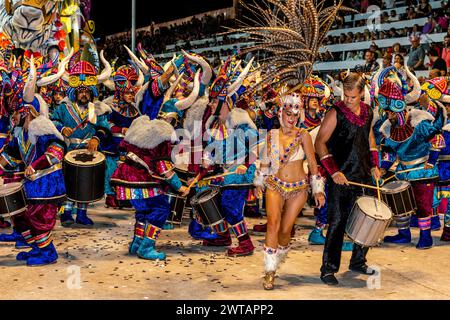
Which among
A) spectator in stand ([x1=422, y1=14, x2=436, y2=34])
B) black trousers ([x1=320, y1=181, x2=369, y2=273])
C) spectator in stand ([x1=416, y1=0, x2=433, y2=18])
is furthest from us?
spectator in stand ([x1=416, y1=0, x2=433, y2=18])

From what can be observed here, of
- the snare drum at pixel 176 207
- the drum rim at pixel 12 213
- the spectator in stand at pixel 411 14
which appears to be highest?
the spectator in stand at pixel 411 14

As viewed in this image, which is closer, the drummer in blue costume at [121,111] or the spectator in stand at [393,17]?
the drummer in blue costume at [121,111]

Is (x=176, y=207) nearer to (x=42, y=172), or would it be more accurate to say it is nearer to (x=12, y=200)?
(x=42, y=172)

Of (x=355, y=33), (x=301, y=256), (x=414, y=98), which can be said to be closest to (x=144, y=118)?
(x=301, y=256)

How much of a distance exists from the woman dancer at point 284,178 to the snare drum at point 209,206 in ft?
3.52

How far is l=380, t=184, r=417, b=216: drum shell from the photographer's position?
619 centimetres

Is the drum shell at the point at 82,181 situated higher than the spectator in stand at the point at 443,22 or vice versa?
the spectator in stand at the point at 443,22

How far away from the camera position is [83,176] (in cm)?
629

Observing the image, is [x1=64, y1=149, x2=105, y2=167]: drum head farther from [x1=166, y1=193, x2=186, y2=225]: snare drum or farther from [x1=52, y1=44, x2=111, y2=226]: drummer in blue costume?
[x1=166, y1=193, x2=186, y2=225]: snare drum

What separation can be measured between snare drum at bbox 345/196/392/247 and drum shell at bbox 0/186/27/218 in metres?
2.96

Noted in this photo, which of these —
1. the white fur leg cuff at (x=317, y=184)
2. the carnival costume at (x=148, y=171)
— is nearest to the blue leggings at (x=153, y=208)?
the carnival costume at (x=148, y=171)

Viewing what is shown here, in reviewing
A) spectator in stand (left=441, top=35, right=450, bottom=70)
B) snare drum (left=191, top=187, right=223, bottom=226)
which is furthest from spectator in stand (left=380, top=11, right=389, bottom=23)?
snare drum (left=191, top=187, right=223, bottom=226)

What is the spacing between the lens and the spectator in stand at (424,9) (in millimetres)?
14091

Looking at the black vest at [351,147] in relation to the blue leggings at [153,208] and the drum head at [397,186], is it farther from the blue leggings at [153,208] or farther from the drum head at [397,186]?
the blue leggings at [153,208]
